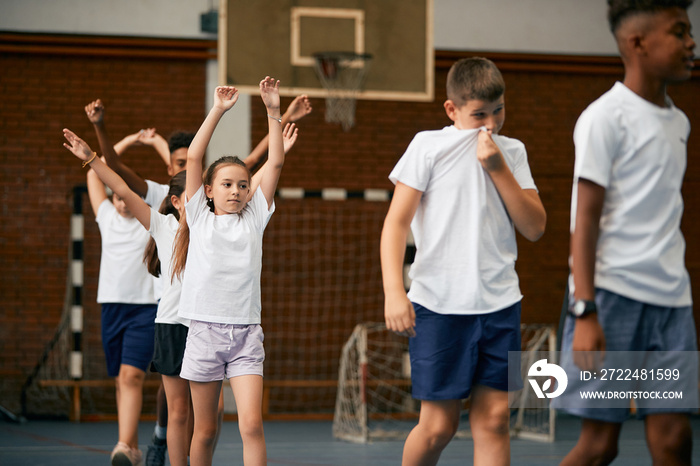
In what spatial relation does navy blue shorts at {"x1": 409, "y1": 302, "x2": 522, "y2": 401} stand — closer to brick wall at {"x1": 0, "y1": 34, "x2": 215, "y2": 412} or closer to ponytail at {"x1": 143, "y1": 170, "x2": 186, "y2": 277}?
ponytail at {"x1": 143, "y1": 170, "x2": 186, "y2": 277}

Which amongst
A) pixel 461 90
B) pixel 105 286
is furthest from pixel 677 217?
pixel 105 286

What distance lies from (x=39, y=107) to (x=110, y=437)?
330 cm

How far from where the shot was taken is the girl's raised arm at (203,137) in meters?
3.43

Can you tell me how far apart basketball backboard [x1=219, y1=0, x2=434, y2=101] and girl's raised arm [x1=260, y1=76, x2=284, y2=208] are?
3405 mm

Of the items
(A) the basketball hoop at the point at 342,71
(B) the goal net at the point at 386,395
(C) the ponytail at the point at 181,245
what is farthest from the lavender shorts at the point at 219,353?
(A) the basketball hoop at the point at 342,71

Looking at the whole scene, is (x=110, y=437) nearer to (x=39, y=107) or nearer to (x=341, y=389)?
(x=341, y=389)

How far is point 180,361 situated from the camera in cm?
380

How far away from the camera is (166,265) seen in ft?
12.9

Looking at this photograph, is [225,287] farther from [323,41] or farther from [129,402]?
[323,41]

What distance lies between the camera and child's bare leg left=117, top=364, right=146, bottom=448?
14.5 feet

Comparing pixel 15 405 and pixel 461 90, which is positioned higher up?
pixel 461 90

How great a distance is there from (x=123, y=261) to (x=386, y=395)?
13.4 feet

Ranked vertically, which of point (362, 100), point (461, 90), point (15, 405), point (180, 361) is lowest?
point (15, 405)

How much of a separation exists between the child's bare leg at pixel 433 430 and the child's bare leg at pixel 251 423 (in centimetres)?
62
